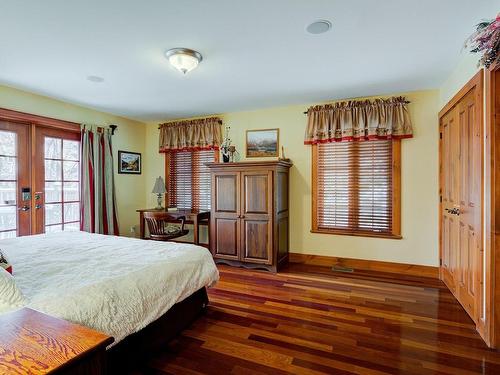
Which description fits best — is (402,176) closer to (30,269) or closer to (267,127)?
(267,127)

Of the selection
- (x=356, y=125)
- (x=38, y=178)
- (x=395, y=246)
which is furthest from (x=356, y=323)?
(x=38, y=178)

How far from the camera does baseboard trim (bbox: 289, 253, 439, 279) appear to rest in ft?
11.8

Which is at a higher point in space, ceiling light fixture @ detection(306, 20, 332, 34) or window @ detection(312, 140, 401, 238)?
ceiling light fixture @ detection(306, 20, 332, 34)

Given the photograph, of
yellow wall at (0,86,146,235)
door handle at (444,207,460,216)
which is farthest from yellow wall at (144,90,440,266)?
yellow wall at (0,86,146,235)

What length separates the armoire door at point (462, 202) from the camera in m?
2.27

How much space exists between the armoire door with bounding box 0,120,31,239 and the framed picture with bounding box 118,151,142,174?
136cm

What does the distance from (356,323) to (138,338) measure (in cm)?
178

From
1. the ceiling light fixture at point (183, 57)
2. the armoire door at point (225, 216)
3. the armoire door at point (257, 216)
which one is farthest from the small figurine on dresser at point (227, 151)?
the ceiling light fixture at point (183, 57)

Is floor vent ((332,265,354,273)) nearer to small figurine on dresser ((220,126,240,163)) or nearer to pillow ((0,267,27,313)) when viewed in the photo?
small figurine on dresser ((220,126,240,163))

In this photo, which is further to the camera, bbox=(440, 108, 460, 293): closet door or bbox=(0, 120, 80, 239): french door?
bbox=(0, 120, 80, 239): french door

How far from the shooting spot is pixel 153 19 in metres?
2.01

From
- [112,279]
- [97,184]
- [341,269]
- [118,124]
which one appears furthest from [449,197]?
[118,124]

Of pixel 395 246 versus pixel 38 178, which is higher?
pixel 38 178

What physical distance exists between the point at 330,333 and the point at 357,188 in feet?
7.23
